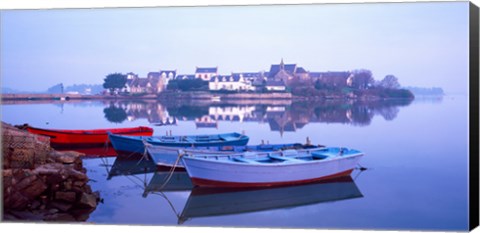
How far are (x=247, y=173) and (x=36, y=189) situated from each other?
9.25 ft

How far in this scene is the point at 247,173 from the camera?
8406 millimetres

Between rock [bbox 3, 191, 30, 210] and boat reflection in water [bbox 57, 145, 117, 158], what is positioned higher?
rock [bbox 3, 191, 30, 210]

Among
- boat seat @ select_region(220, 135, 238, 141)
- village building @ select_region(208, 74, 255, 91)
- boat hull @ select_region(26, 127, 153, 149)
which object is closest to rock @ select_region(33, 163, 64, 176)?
village building @ select_region(208, 74, 255, 91)

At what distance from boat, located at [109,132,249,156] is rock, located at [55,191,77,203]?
3.77 meters

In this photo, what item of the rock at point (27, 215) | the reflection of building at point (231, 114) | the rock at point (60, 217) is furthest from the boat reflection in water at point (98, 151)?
the rock at point (27, 215)

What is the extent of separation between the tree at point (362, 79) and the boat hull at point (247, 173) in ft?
5.64

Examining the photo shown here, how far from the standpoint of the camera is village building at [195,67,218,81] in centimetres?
1015

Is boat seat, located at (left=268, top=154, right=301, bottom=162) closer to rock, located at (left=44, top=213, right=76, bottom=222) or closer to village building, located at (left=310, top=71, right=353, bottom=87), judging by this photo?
village building, located at (left=310, top=71, right=353, bottom=87)

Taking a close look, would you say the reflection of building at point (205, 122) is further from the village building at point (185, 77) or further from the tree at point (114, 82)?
the village building at point (185, 77)

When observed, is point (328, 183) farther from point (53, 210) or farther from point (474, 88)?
point (53, 210)

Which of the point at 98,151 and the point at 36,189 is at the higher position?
the point at 36,189

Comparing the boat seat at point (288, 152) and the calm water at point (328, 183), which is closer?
the calm water at point (328, 183)

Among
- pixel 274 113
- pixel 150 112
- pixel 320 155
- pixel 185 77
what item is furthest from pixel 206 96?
pixel 150 112

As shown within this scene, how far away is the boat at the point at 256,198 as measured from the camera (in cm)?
795
